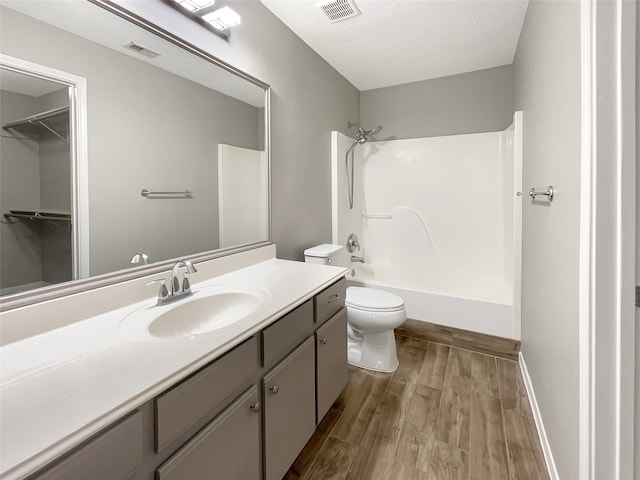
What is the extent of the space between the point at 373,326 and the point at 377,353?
0.26 m

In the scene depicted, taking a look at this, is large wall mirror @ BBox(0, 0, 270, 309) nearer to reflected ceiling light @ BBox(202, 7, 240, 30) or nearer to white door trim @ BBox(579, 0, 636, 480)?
reflected ceiling light @ BBox(202, 7, 240, 30)

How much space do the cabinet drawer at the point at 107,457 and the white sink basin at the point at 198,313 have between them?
11.5 inches

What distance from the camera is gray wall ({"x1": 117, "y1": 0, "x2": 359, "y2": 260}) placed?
5.15 feet

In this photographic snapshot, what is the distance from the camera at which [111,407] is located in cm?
55

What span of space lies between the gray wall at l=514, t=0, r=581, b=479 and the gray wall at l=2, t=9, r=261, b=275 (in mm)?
1494

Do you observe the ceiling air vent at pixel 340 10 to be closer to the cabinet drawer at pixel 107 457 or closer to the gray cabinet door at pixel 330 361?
the gray cabinet door at pixel 330 361

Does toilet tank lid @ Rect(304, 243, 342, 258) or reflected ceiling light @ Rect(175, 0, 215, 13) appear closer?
reflected ceiling light @ Rect(175, 0, 215, 13)

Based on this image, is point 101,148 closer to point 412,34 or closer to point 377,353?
point 377,353

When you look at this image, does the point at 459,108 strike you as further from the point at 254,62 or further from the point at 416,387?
the point at 416,387

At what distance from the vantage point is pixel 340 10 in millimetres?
1819

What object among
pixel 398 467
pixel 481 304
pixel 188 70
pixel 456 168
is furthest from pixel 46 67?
pixel 456 168

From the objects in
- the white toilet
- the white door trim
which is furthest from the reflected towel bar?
the white door trim

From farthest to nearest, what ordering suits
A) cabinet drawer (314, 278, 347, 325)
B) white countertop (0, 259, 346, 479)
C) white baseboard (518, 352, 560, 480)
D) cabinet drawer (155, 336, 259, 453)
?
cabinet drawer (314, 278, 347, 325) → white baseboard (518, 352, 560, 480) → cabinet drawer (155, 336, 259, 453) → white countertop (0, 259, 346, 479)

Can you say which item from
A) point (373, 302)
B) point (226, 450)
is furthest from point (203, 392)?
point (373, 302)
